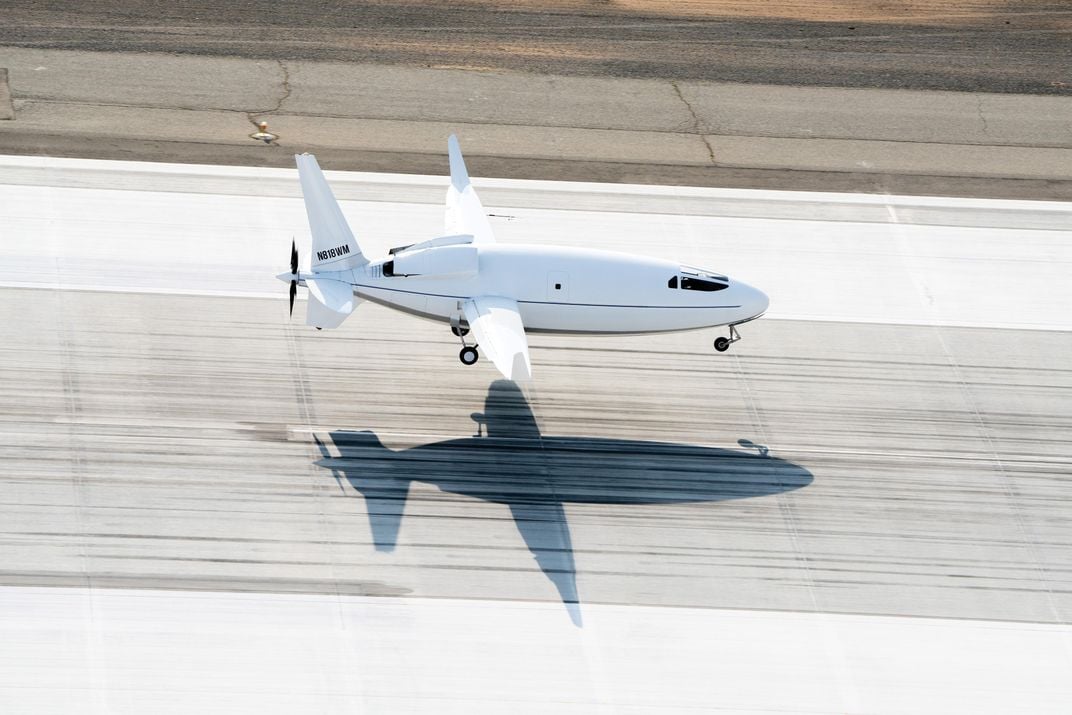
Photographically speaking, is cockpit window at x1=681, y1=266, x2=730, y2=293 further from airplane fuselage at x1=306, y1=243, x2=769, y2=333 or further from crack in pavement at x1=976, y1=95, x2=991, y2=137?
crack in pavement at x1=976, y1=95, x2=991, y2=137

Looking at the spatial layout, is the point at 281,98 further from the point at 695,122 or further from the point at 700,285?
the point at 700,285

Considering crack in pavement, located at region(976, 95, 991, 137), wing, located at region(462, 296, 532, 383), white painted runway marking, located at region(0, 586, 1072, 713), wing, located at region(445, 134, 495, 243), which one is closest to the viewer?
white painted runway marking, located at region(0, 586, 1072, 713)

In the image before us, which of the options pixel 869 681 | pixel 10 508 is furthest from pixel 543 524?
pixel 10 508

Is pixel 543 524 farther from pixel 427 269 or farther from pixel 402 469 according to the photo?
pixel 427 269

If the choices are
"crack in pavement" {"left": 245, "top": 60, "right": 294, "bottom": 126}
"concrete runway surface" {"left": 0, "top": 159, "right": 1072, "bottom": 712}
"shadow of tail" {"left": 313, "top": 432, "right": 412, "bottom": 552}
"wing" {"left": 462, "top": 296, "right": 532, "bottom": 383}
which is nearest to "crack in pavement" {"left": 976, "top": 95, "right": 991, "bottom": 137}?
"concrete runway surface" {"left": 0, "top": 159, "right": 1072, "bottom": 712}

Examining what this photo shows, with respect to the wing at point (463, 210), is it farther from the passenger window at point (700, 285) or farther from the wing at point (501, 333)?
the passenger window at point (700, 285)

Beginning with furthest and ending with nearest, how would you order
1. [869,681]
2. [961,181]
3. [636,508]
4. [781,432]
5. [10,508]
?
[961,181], [781,432], [636,508], [10,508], [869,681]

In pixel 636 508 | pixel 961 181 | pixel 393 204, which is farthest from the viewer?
pixel 961 181
